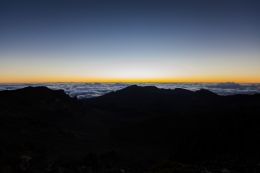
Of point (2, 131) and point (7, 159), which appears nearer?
point (7, 159)

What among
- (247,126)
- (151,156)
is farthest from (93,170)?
(247,126)

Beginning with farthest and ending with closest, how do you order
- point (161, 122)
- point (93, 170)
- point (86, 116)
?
point (86, 116), point (161, 122), point (93, 170)

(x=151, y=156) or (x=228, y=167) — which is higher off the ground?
(x=228, y=167)

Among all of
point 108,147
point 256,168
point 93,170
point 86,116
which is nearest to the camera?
point 256,168

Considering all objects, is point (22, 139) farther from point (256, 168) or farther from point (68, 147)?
point (256, 168)

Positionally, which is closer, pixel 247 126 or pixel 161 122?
pixel 247 126

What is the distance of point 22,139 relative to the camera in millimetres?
54812

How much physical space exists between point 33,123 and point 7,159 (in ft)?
129

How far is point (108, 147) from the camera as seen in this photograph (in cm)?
6097

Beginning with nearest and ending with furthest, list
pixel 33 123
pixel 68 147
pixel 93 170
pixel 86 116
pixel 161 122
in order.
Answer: pixel 93 170
pixel 68 147
pixel 33 123
pixel 161 122
pixel 86 116

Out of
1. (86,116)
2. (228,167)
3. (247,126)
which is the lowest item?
(86,116)

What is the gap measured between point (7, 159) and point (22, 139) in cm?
2305

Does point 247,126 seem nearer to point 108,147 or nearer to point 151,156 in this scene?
point 151,156

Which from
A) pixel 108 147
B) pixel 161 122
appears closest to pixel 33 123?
pixel 108 147
